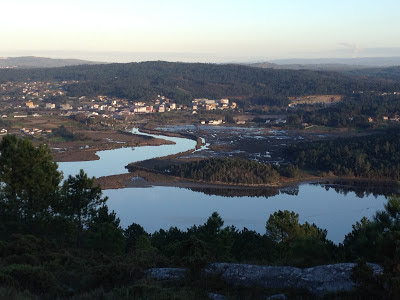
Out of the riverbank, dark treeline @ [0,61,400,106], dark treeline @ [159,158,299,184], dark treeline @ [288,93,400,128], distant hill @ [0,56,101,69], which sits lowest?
the riverbank

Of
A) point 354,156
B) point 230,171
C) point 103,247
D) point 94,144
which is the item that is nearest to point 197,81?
point 94,144

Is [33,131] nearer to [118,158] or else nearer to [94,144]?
[94,144]

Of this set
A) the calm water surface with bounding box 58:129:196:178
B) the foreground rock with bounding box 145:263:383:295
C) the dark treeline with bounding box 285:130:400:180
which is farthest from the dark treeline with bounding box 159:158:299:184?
the foreground rock with bounding box 145:263:383:295

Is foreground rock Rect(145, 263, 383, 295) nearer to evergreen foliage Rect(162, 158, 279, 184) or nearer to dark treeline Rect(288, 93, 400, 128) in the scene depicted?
evergreen foliage Rect(162, 158, 279, 184)

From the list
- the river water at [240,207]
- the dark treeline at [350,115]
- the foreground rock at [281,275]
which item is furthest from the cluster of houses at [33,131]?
the foreground rock at [281,275]

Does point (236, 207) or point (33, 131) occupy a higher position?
point (33, 131)
